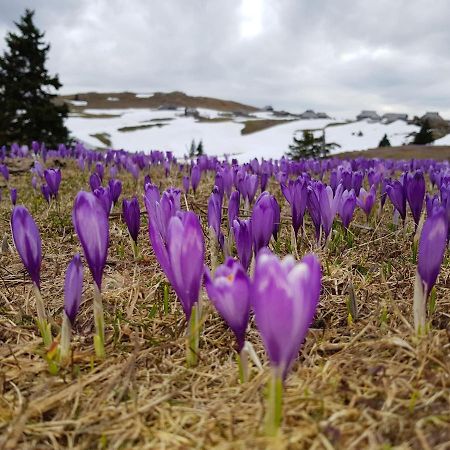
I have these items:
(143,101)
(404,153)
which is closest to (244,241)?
(404,153)

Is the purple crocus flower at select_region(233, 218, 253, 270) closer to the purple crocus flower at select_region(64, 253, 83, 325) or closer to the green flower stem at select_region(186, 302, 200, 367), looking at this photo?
the green flower stem at select_region(186, 302, 200, 367)

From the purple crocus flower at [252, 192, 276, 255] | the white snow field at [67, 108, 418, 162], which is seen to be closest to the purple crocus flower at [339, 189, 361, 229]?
the purple crocus flower at [252, 192, 276, 255]

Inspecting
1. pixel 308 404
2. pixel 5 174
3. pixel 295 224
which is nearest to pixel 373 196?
pixel 295 224

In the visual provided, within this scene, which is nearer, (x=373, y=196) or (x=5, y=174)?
(x=373, y=196)

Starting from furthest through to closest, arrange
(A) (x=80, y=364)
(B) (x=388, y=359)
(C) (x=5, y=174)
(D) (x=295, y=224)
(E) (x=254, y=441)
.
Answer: (C) (x=5, y=174) → (D) (x=295, y=224) → (A) (x=80, y=364) → (B) (x=388, y=359) → (E) (x=254, y=441)

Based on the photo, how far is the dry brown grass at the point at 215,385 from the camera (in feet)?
3.32

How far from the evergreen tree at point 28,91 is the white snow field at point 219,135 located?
733 inches

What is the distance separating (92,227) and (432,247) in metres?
1.03

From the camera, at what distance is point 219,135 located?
176 ft

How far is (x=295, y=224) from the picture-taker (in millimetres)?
2312

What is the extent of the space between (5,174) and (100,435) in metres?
5.11

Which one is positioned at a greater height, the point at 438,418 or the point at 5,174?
the point at 5,174

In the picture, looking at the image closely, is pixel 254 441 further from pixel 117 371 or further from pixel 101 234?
pixel 101 234

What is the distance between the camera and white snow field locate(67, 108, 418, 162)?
4616 cm
